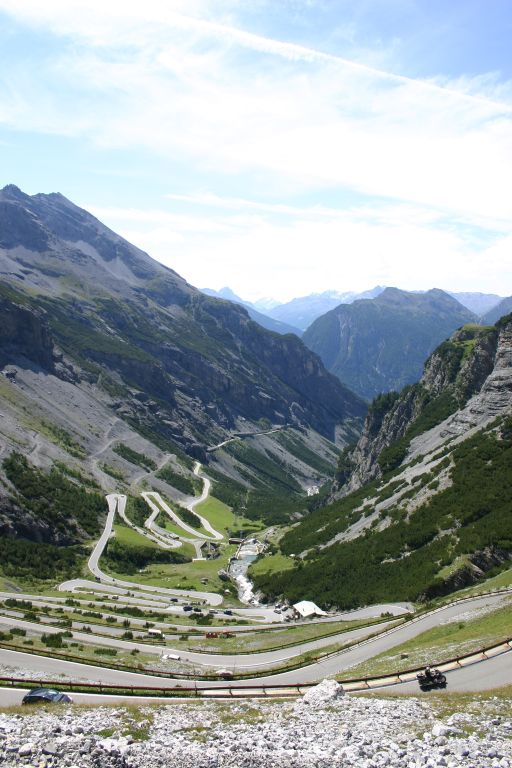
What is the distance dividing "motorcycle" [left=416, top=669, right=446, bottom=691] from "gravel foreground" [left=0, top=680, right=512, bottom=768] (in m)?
3.28

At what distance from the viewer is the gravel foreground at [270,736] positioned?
2230 cm

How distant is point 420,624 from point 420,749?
2856cm

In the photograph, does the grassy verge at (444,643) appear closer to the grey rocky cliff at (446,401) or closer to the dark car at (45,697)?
the dark car at (45,697)

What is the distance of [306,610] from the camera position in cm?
7494

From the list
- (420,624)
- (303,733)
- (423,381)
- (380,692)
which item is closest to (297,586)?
(420,624)

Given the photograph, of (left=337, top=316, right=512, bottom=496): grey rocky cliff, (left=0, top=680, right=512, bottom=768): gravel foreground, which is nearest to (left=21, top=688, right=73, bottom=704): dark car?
(left=0, top=680, right=512, bottom=768): gravel foreground

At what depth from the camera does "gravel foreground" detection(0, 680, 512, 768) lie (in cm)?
2230

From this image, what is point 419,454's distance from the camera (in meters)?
121

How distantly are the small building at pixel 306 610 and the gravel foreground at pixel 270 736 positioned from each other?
46.7 meters

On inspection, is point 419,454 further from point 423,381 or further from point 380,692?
point 380,692

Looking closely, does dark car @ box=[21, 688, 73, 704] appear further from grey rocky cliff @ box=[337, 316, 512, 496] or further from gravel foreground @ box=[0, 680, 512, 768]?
grey rocky cliff @ box=[337, 316, 512, 496]

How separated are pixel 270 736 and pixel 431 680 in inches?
452

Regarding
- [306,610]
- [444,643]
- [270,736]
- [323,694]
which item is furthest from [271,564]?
[270,736]

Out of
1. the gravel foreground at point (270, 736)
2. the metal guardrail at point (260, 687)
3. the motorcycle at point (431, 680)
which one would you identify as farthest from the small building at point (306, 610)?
the gravel foreground at point (270, 736)
